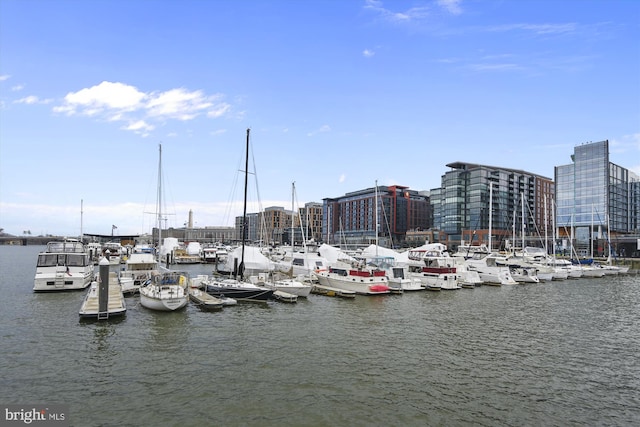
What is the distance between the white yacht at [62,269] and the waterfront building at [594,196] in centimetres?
13529

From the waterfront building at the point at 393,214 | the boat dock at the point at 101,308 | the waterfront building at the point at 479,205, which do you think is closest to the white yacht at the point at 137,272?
the boat dock at the point at 101,308

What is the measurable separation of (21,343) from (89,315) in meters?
5.49

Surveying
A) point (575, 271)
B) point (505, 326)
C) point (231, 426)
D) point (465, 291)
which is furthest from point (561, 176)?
point (231, 426)

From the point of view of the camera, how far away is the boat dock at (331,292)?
43531 mm

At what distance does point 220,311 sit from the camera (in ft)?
111

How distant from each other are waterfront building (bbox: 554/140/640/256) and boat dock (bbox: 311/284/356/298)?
375ft

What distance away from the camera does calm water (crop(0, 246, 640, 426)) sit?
15609 millimetres

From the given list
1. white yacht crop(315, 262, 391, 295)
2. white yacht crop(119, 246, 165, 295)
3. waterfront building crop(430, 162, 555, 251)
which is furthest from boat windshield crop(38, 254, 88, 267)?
waterfront building crop(430, 162, 555, 251)

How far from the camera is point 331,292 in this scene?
45000 millimetres

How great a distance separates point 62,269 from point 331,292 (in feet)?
96.3

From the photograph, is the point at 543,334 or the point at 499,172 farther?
the point at 499,172

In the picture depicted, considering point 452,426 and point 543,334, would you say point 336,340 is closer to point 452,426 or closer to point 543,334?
point 452,426

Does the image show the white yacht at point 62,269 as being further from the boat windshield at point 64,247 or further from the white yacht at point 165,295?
the white yacht at point 165,295

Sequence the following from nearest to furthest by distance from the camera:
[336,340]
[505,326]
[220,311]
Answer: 1. [336,340]
2. [505,326]
3. [220,311]
